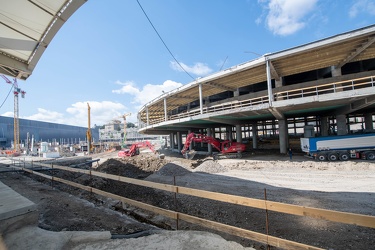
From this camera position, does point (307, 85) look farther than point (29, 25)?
Yes

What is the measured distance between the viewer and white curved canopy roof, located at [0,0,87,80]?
193 inches

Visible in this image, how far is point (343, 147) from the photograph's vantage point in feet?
54.6

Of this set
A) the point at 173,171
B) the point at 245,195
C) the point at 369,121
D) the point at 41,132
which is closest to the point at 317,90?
the point at 369,121

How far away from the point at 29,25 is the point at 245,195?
1073cm

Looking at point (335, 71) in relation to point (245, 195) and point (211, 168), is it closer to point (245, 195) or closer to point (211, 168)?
point (211, 168)

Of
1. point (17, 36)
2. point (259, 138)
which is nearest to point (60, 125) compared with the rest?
point (259, 138)

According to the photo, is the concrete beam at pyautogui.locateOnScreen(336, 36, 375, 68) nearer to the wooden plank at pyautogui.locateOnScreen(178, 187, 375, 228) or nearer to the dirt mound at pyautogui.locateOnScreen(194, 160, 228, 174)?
the dirt mound at pyautogui.locateOnScreen(194, 160, 228, 174)

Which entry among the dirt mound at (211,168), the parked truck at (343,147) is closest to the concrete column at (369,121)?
the parked truck at (343,147)

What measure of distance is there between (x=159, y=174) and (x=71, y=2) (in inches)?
559

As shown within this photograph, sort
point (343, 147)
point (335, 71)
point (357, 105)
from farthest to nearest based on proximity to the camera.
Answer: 1. point (335, 71)
2. point (357, 105)
3. point (343, 147)

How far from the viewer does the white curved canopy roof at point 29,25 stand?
491cm

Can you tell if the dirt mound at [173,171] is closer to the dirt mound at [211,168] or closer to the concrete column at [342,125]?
the dirt mound at [211,168]

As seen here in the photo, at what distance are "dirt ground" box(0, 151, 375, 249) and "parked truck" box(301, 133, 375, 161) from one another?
188 cm

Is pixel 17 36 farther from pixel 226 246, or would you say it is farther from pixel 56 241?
pixel 226 246
